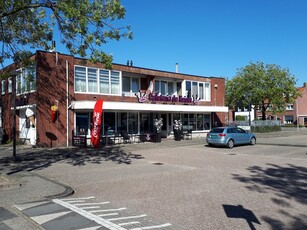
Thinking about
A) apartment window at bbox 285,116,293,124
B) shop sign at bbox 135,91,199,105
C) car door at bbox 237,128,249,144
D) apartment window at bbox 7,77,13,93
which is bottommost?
car door at bbox 237,128,249,144

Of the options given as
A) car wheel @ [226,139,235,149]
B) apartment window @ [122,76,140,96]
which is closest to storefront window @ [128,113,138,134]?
apartment window @ [122,76,140,96]

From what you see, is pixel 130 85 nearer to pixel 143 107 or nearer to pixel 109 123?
pixel 143 107

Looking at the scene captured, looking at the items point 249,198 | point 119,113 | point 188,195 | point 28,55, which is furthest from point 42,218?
point 119,113

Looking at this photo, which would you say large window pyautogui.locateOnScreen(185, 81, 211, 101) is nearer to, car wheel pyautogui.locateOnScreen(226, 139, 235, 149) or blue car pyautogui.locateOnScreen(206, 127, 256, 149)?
blue car pyautogui.locateOnScreen(206, 127, 256, 149)

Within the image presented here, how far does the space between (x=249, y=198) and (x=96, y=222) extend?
3924mm

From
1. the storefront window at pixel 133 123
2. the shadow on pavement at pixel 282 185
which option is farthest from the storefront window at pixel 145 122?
the shadow on pavement at pixel 282 185

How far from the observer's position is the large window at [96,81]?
23094 millimetres

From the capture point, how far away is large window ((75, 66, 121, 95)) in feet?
75.8

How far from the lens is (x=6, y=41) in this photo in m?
12.7

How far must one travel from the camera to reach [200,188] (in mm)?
9188

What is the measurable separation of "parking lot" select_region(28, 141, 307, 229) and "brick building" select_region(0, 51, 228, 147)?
684 cm

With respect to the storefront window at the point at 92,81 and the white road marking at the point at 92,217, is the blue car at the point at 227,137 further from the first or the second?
the white road marking at the point at 92,217

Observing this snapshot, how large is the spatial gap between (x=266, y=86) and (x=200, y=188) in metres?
42.7

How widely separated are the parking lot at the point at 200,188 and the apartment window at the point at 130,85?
1194 cm
